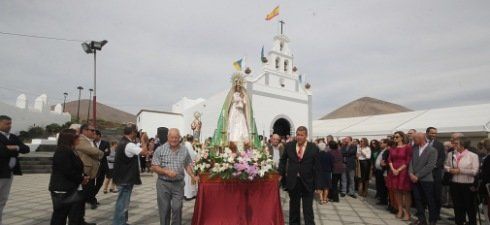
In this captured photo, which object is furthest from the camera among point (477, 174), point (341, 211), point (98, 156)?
point (341, 211)

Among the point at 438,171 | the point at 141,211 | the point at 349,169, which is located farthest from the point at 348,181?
the point at 141,211

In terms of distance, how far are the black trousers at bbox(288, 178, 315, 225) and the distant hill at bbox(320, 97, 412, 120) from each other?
4560 inches

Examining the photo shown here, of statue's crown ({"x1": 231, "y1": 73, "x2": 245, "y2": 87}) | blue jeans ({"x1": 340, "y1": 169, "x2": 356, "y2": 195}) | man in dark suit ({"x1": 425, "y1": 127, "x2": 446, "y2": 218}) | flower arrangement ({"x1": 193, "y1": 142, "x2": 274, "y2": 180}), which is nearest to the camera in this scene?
flower arrangement ({"x1": 193, "y1": 142, "x2": 274, "y2": 180})

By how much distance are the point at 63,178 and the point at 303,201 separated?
3554mm

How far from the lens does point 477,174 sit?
209 inches

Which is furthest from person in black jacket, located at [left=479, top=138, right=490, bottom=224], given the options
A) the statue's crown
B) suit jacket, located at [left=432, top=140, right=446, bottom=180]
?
the statue's crown

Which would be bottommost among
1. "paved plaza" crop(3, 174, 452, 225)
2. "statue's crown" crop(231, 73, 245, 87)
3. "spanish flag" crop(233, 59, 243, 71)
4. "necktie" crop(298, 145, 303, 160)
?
"paved plaza" crop(3, 174, 452, 225)

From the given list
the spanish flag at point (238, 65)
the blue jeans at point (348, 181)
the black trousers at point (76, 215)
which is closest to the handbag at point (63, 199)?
the black trousers at point (76, 215)

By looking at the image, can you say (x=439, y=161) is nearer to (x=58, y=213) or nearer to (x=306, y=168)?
(x=306, y=168)

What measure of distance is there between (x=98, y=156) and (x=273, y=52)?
19086 mm

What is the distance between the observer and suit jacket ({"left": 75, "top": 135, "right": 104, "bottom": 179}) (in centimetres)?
473

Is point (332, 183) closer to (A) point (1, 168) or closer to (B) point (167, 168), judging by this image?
(B) point (167, 168)

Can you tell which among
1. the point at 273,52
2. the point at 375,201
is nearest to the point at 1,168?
the point at 375,201

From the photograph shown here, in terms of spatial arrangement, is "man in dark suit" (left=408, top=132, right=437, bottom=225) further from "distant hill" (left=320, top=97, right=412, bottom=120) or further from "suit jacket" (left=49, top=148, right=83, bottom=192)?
"distant hill" (left=320, top=97, right=412, bottom=120)
